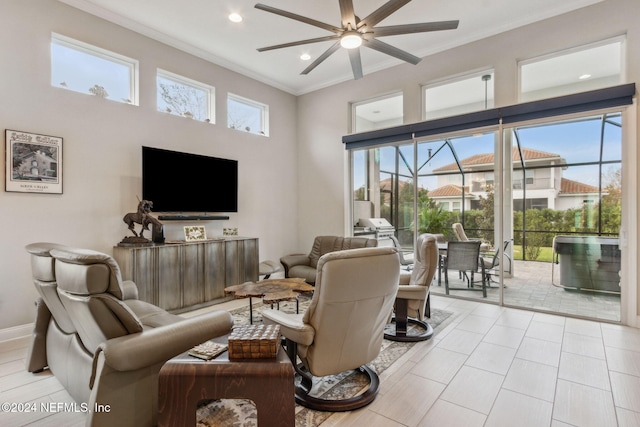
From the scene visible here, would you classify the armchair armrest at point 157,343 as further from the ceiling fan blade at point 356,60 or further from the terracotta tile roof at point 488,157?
the terracotta tile roof at point 488,157

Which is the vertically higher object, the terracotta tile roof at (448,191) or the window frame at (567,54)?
the window frame at (567,54)

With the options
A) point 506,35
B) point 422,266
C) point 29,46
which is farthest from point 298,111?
point 422,266

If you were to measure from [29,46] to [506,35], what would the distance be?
226 inches

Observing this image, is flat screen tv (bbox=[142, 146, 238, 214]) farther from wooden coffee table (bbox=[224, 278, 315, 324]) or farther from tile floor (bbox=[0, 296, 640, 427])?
tile floor (bbox=[0, 296, 640, 427])

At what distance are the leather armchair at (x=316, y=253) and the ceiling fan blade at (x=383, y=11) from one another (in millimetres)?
2939

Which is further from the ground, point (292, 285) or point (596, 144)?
point (596, 144)

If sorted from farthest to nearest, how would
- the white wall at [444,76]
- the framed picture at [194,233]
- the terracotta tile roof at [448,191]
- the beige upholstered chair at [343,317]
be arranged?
the terracotta tile roof at [448,191] → the framed picture at [194,233] → the white wall at [444,76] → the beige upholstered chair at [343,317]

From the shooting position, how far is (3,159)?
123 inches

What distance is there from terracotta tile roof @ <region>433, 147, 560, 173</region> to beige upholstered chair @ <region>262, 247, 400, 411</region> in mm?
3354

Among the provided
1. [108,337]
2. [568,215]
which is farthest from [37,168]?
[568,215]

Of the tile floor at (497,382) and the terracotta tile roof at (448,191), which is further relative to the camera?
the terracotta tile roof at (448,191)

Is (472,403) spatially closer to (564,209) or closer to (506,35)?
(564,209)

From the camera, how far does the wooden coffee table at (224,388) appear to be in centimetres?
145

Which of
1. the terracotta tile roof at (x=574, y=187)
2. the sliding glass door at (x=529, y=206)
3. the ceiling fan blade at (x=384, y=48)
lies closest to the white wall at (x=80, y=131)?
the ceiling fan blade at (x=384, y=48)
